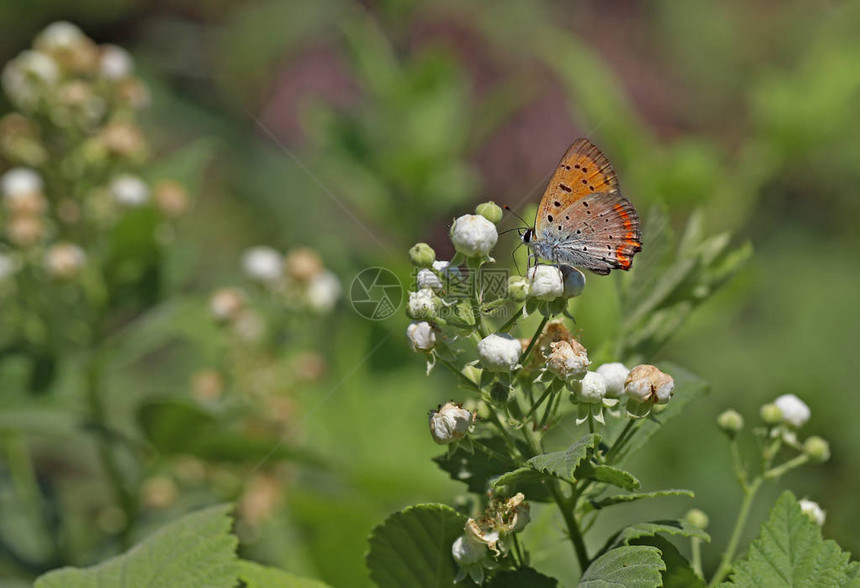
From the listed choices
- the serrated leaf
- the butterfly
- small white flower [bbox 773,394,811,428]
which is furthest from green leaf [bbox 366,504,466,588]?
small white flower [bbox 773,394,811,428]

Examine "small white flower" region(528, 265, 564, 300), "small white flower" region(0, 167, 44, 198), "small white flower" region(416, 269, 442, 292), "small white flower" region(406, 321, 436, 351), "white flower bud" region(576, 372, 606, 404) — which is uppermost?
"small white flower" region(528, 265, 564, 300)

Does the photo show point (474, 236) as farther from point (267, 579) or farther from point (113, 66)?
point (113, 66)

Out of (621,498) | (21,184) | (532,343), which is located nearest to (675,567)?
(621,498)

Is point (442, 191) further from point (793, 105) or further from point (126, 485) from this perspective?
point (126, 485)

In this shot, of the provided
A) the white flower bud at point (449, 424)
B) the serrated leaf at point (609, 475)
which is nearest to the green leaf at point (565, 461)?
the serrated leaf at point (609, 475)

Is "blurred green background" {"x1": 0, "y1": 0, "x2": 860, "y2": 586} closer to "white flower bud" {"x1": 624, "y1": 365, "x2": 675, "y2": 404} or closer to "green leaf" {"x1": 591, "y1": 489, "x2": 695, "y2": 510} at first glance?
"green leaf" {"x1": 591, "y1": 489, "x2": 695, "y2": 510}
